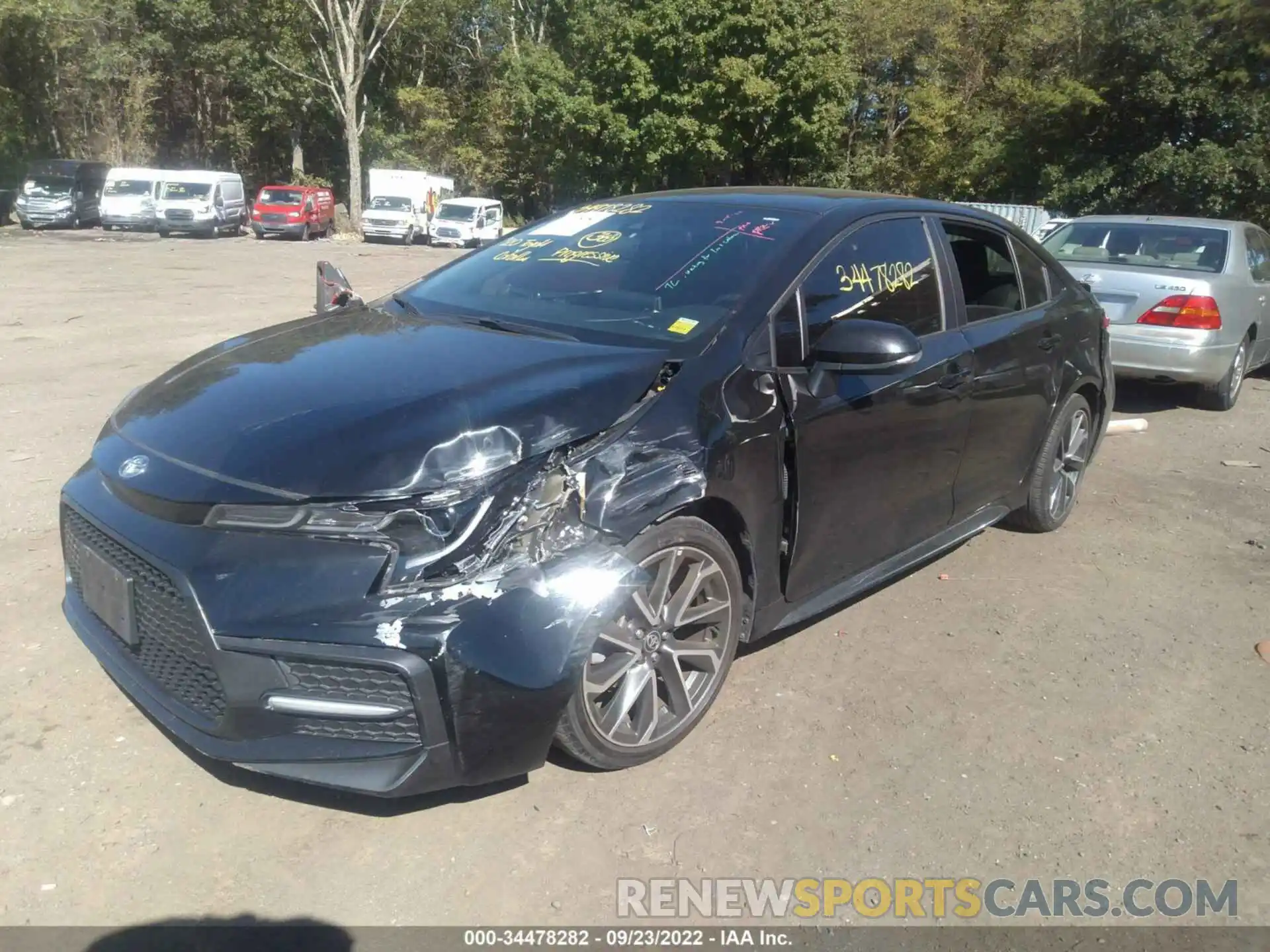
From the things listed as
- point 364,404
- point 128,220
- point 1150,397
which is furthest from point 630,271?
point 128,220

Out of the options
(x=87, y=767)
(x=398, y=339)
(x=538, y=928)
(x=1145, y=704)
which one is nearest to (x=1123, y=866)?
(x=1145, y=704)

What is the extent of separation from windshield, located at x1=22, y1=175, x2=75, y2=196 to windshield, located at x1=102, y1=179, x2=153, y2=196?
1362 mm

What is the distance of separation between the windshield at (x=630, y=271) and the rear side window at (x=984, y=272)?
971mm

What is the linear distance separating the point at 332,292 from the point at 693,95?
3420 cm

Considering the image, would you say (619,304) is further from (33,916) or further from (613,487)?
(33,916)

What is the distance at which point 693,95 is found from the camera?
1433 inches

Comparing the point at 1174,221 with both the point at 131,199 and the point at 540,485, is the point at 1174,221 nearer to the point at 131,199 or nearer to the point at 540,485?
the point at 540,485

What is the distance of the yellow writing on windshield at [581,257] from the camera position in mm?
4004

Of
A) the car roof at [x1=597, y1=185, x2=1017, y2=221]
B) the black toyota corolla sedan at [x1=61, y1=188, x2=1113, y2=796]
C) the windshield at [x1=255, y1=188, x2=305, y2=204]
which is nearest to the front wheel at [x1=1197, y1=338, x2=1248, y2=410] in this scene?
the car roof at [x1=597, y1=185, x2=1017, y2=221]

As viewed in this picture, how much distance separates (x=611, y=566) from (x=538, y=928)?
94 cm

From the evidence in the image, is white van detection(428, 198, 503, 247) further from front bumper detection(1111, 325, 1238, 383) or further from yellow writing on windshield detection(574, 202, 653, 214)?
yellow writing on windshield detection(574, 202, 653, 214)

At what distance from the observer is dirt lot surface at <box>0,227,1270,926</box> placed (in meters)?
2.75

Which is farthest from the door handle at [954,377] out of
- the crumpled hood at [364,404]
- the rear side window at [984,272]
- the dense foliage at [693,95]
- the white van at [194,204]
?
the white van at [194,204]

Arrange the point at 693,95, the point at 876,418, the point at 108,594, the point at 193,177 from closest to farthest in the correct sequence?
the point at 108,594 → the point at 876,418 → the point at 193,177 → the point at 693,95
